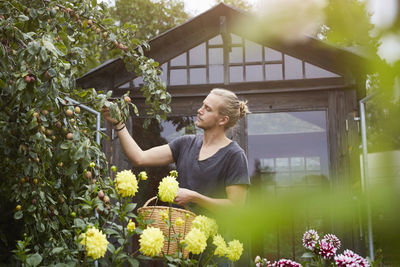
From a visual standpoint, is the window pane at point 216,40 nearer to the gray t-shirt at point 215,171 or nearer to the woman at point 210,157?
the woman at point 210,157

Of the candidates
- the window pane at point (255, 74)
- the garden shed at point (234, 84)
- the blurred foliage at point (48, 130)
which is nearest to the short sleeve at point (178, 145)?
the blurred foliage at point (48, 130)

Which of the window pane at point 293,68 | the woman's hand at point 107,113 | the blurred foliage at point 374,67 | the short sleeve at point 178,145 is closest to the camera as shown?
the blurred foliage at point 374,67

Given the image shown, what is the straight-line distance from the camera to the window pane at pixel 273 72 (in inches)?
199

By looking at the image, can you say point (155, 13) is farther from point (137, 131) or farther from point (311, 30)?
point (311, 30)

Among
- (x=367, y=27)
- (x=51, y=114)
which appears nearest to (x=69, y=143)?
(x=51, y=114)

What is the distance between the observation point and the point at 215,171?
2.05 m

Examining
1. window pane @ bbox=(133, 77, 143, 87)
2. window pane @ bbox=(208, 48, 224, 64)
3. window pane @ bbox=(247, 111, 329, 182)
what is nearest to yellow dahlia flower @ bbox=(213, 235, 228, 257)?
window pane @ bbox=(247, 111, 329, 182)

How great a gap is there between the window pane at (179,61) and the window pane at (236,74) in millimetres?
567

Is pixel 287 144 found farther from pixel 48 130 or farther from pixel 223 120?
pixel 48 130

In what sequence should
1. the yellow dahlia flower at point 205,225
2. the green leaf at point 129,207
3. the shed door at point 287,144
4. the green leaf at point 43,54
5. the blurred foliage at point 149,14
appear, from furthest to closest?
the blurred foliage at point 149,14
the shed door at point 287,144
the green leaf at point 43,54
the green leaf at point 129,207
the yellow dahlia flower at point 205,225

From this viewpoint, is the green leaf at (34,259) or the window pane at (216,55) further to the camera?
the window pane at (216,55)

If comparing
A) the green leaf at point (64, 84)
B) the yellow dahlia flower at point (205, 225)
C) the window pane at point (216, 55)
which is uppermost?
the window pane at point (216, 55)

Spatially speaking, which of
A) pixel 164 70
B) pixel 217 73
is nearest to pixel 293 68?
pixel 217 73

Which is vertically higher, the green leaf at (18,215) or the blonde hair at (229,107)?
the blonde hair at (229,107)
